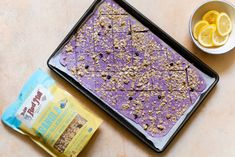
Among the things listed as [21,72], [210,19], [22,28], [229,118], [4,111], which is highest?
[210,19]

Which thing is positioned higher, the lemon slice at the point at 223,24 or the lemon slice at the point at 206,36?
the lemon slice at the point at 223,24

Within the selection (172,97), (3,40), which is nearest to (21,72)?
(3,40)

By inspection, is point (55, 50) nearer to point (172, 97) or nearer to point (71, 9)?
point (71, 9)

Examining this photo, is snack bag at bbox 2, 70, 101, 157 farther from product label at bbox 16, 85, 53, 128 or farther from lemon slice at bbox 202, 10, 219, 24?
lemon slice at bbox 202, 10, 219, 24

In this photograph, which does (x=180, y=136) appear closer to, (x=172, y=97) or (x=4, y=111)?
(x=172, y=97)

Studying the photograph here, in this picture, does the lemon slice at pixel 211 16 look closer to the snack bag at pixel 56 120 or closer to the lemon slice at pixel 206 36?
the lemon slice at pixel 206 36

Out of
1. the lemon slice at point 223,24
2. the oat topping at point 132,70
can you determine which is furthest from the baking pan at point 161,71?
the lemon slice at point 223,24

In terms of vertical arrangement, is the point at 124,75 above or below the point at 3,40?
above
